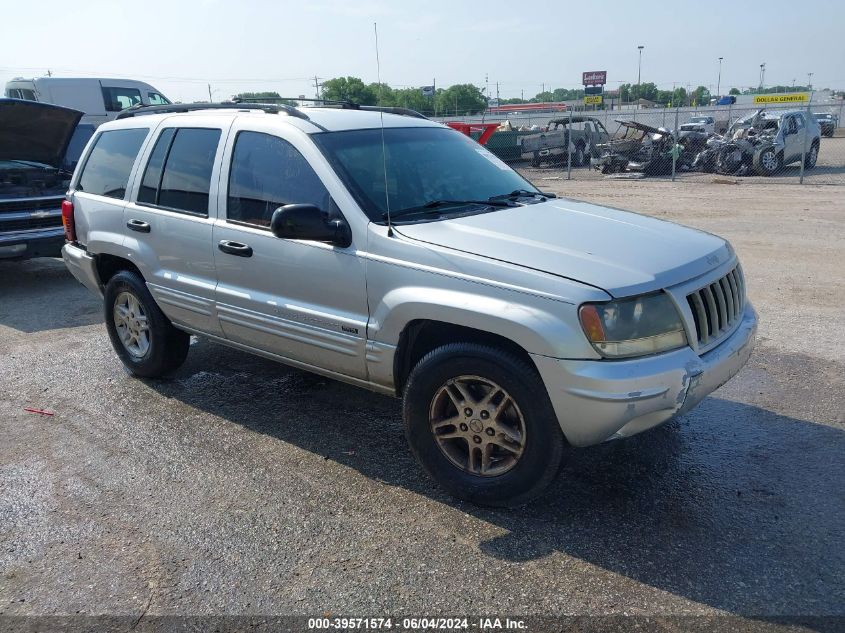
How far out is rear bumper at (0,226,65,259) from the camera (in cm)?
857

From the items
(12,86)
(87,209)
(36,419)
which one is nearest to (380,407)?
(36,419)

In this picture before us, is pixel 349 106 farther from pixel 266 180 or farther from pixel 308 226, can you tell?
pixel 308 226

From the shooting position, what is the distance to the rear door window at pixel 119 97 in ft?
67.8

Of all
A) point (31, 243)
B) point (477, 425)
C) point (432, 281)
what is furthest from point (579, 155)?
point (477, 425)

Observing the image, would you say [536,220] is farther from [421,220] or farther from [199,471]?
[199,471]

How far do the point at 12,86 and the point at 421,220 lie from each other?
72.7ft

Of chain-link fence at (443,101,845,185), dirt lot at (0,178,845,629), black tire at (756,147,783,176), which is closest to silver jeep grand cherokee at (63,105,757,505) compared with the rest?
dirt lot at (0,178,845,629)

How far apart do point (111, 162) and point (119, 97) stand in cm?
1739

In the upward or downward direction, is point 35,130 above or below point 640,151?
above

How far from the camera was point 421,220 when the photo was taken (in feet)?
12.9

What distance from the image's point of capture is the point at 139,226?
5.10m

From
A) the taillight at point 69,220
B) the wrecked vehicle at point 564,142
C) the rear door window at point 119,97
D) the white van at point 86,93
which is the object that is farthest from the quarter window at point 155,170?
the wrecked vehicle at point 564,142

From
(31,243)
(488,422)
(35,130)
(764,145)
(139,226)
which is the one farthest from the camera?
(764,145)

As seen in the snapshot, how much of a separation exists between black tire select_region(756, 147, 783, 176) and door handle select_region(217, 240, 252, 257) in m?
18.9
